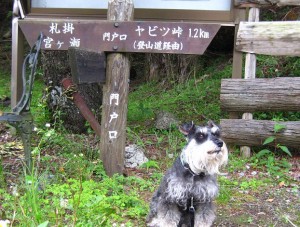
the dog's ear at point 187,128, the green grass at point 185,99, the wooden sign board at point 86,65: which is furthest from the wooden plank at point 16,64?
the dog's ear at point 187,128

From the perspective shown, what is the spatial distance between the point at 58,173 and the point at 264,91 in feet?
9.48

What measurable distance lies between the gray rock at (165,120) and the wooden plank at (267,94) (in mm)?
1260

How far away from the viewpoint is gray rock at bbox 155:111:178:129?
7201 millimetres

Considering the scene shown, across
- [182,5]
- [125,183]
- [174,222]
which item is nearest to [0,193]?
[125,183]

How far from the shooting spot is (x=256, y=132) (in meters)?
6.25

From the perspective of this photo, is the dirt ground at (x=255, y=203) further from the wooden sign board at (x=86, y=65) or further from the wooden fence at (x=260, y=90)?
the wooden sign board at (x=86, y=65)

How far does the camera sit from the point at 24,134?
4.71 meters

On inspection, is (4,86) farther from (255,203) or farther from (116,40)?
(255,203)

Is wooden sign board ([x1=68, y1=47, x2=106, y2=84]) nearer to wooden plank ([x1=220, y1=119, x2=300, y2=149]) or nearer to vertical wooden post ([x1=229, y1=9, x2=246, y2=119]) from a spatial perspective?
vertical wooden post ([x1=229, y1=9, x2=246, y2=119])

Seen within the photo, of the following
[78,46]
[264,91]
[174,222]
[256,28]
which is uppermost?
[256,28]

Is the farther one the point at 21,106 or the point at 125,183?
the point at 125,183

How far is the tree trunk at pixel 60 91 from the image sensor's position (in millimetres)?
6945

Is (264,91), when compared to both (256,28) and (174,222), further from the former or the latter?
(174,222)

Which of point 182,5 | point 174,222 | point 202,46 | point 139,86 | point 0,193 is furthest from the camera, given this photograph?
point 139,86
